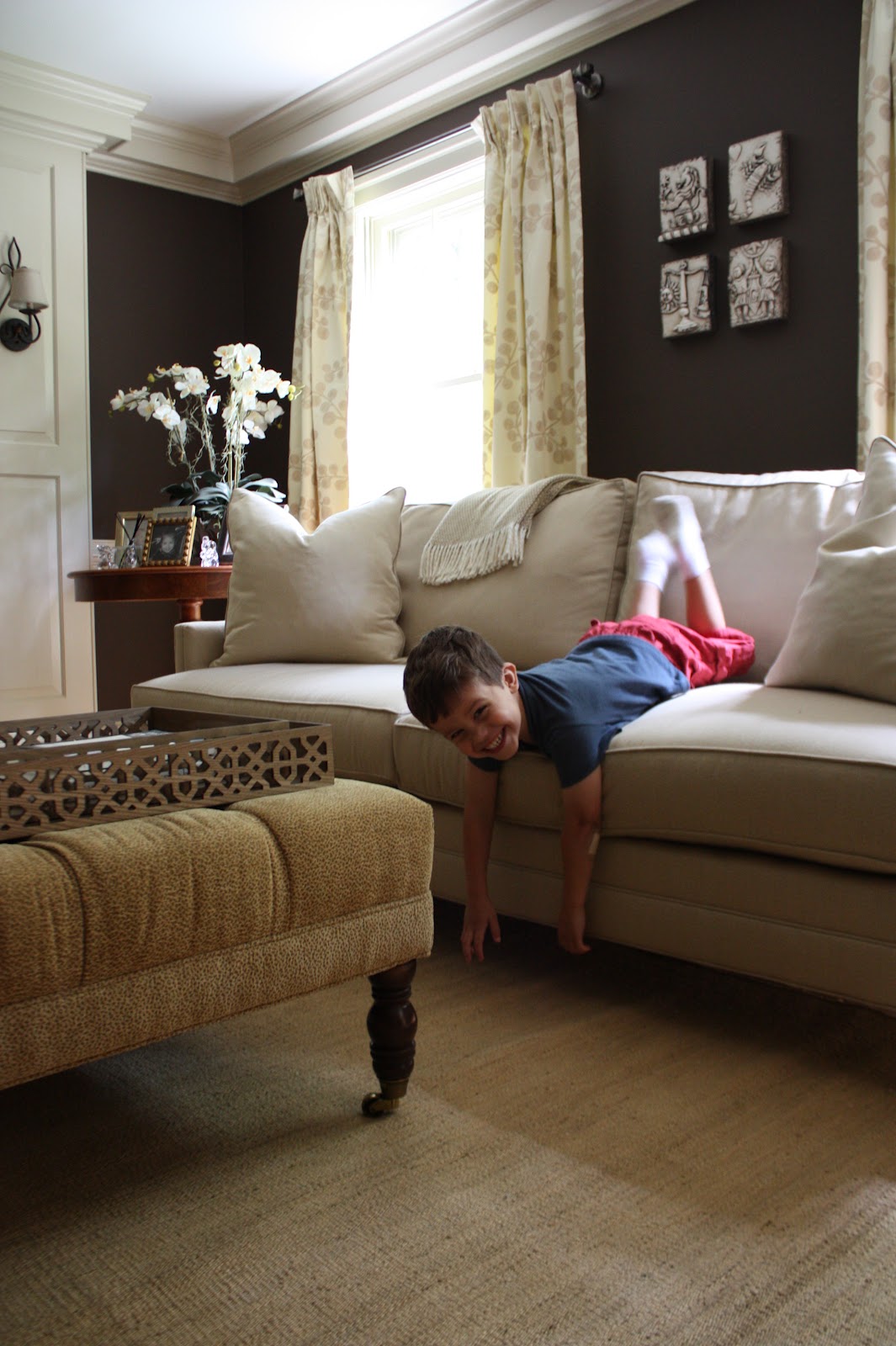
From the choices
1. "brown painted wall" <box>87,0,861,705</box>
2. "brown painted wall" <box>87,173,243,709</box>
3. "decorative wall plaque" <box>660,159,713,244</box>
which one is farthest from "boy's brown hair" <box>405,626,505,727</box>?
"brown painted wall" <box>87,173,243,709</box>

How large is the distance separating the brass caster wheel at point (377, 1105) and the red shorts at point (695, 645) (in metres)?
1.06

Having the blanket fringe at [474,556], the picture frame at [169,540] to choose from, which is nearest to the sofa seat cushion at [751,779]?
the blanket fringe at [474,556]

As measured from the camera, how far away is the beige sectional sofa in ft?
5.25

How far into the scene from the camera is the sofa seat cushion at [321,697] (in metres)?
2.34

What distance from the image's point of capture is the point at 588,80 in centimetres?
367

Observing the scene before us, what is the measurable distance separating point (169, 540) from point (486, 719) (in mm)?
2455

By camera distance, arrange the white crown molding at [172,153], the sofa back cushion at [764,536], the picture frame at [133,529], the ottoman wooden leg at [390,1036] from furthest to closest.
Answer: the white crown molding at [172,153]
the picture frame at [133,529]
the sofa back cushion at [764,536]
the ottoman wooden leg at [390,1036]

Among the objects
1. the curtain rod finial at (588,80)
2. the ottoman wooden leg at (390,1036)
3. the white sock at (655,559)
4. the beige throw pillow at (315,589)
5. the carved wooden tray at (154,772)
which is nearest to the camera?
the carved wooden tray at (154,772)

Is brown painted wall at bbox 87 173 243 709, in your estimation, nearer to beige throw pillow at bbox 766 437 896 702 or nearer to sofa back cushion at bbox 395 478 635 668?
sofa back cushion at bbox 395 478 635 668

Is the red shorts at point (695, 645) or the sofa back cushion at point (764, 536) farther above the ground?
the sofa back cushion at point (764, 536)

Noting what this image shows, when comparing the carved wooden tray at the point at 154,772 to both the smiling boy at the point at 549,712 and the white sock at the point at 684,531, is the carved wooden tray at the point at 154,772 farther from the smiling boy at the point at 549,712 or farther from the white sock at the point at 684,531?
the white sock at the point at 684,531

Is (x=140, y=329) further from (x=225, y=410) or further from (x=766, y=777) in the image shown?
(x=766, y=777)

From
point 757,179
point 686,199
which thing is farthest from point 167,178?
point 757,179

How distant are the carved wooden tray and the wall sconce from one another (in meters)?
3.24
